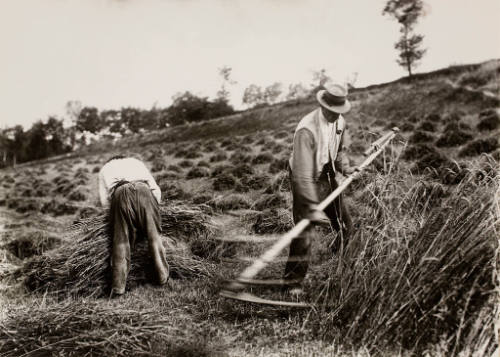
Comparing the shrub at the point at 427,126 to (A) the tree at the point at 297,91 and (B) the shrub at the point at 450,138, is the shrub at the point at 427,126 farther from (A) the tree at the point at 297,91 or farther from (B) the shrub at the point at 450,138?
(A) the tree at the point at 297,91

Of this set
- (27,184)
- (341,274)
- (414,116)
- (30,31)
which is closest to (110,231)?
(341,274)

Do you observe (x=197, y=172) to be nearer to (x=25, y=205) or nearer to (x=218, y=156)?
(x=218, y=156)

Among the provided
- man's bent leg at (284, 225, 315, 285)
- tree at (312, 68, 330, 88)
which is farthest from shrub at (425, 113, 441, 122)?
man's bent leg at (284, 225, 315, 285)

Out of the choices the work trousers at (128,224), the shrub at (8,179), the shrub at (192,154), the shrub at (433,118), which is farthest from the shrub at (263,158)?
the shrub at (8,179)

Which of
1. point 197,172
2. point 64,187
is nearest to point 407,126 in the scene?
point 197,172

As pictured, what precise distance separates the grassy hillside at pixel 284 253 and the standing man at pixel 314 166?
0.77ft

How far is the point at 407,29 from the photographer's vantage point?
15.9 ft

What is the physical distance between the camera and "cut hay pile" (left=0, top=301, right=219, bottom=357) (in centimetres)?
313

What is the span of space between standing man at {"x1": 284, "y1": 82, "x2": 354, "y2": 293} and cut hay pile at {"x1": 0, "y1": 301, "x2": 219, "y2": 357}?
1.00 meters

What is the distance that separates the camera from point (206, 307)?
371cm

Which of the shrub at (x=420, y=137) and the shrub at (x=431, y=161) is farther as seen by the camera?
the shrub at (x=420, y=137)

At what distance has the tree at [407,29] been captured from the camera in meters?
4.62

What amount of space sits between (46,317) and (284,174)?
12.2 ft

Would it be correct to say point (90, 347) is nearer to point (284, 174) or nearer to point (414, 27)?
point (284, 174)
